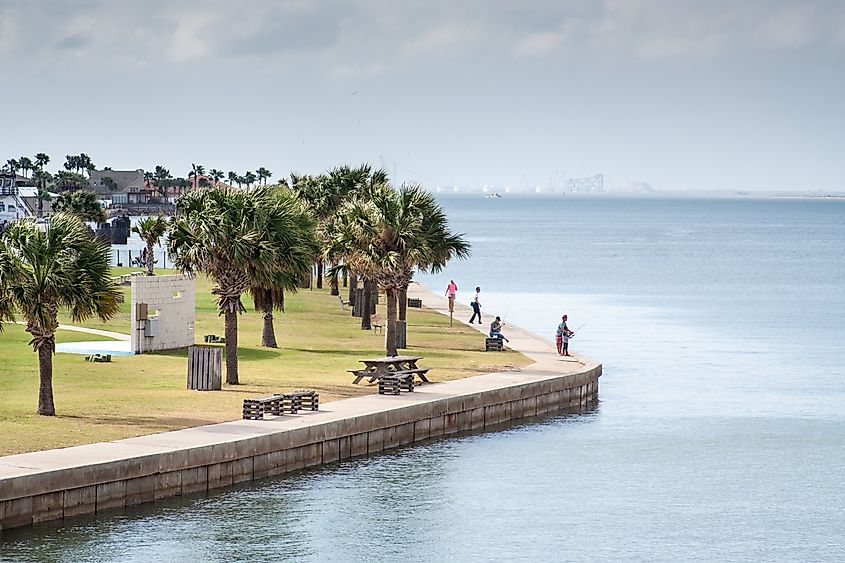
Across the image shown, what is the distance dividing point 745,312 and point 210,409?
5474 centimetres

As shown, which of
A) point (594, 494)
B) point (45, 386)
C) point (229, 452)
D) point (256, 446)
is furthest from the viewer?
point (45, 386)

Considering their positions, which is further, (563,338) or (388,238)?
(563,338)

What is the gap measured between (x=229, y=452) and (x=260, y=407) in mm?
3346

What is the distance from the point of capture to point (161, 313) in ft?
148

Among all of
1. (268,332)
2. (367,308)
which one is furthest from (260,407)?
(367,308)

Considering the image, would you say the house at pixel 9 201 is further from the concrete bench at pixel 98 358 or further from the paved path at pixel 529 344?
the concrete bench at pixel 98 358

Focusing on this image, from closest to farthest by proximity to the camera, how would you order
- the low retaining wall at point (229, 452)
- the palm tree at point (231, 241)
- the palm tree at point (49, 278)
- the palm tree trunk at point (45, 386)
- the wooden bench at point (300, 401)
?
the low retaining wall at point (229, 452)
the palm tree at point (49, 278)
the palm tree trunk at point (45, 386)
the wooden bench at point (300, 401)
the palm tree at point (231, 241)

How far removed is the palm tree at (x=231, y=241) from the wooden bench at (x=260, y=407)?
18.9 ft

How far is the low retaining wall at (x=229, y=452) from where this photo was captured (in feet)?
82.0

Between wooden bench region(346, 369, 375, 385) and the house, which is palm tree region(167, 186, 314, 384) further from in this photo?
the house

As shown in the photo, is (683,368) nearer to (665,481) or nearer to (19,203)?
(665,481)

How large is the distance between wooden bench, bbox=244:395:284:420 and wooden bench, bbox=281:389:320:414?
26 cm

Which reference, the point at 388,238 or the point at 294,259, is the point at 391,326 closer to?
the point at 388,238

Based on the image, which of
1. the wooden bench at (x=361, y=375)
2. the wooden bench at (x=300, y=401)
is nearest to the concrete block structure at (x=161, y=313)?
the wooden bench at (x=361, y=375)
